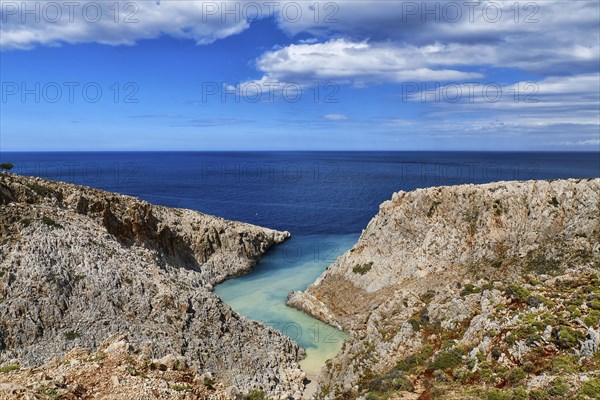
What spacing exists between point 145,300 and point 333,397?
23.4 metres

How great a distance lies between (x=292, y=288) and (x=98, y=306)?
3001 cm

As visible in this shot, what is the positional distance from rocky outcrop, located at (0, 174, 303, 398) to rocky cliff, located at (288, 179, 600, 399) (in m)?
10.1

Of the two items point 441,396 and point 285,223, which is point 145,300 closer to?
point 441,396

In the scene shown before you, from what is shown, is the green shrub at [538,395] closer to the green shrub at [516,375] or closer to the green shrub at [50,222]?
the green shrub at [516,375]

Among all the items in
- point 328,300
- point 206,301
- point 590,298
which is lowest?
point 328,300

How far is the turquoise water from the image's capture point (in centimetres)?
4650

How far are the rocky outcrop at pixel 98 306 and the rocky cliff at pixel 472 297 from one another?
10094 mm

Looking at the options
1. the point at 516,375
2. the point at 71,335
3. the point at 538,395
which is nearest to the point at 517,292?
the point at 516,375

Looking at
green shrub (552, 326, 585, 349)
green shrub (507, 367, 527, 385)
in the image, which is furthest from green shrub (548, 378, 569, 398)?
green shrub (552, 326, 585, 349)

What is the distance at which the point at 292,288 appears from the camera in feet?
205

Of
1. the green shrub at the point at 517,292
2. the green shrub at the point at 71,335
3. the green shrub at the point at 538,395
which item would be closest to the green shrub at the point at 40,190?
the green shrub at the point at 71,335

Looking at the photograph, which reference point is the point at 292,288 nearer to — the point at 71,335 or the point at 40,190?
the point at 71,335

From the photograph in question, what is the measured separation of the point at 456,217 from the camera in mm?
53812

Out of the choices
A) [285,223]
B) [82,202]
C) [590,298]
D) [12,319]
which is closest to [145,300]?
[12,319]
